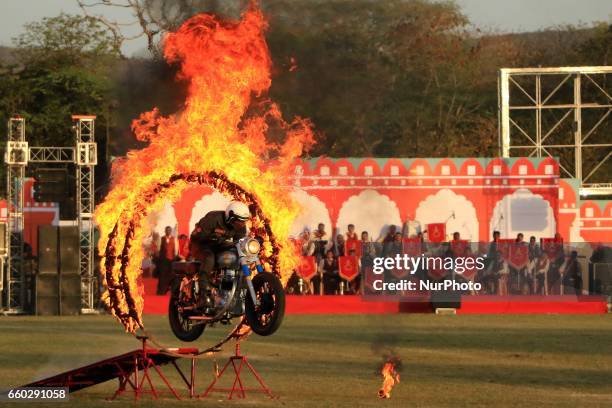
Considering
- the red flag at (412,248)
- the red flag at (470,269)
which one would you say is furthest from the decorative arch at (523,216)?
the red flag at (412,248)

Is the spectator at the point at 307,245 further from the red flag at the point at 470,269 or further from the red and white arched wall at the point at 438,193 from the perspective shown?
the red flag at the point at 470,269

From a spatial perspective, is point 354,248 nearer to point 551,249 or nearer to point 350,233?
point 350,233

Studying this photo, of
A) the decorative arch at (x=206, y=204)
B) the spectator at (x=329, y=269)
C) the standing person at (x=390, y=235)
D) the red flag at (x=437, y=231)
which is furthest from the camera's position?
the red flag at (x=437, y=231)

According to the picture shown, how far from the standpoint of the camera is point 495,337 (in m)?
32.2

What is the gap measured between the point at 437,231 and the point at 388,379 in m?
21.7

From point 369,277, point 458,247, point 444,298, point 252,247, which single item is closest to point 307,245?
point 369,277

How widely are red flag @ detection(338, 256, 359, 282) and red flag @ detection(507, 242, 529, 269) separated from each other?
4.04 meters

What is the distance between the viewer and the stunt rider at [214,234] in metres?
18.9

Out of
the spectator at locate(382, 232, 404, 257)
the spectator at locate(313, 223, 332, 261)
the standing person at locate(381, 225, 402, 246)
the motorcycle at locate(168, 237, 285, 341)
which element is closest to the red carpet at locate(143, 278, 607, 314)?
the spectator at locate(313, 223, 332, 261)

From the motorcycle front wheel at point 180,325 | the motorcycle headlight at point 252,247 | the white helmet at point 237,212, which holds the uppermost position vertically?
the white helmet at point 237,212

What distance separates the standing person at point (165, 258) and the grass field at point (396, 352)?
2.12 m

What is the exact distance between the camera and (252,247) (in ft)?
61.3

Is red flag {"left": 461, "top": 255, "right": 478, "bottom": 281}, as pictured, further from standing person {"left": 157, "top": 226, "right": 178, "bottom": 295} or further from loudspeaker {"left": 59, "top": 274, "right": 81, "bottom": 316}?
loudspeaker {"left": 59, "top": 274, "right": 81, "bottom": 316}

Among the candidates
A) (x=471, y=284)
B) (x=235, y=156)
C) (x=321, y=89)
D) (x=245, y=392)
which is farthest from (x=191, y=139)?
(x=471, y=284)
